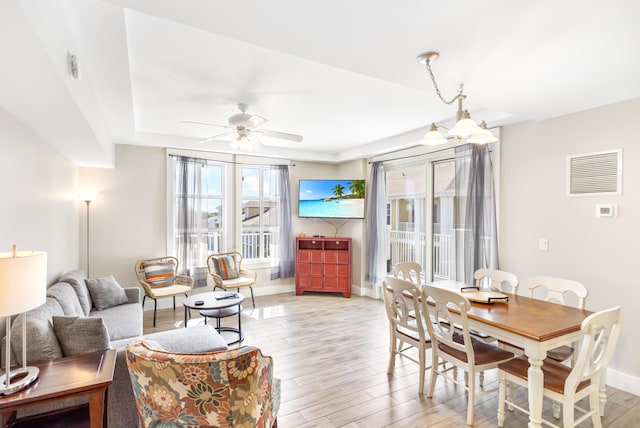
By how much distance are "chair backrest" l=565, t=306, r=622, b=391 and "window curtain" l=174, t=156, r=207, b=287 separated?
476cm

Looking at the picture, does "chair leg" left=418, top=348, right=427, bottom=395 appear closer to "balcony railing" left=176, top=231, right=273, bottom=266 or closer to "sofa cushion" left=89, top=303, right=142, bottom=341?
"sofa cushion" left=89, top=303, right=142, bottom=341

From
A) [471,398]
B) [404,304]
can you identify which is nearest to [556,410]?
[471,398]

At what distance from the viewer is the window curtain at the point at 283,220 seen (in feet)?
19.7

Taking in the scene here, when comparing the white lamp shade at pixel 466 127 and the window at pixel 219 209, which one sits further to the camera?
the window at pixel 219 209

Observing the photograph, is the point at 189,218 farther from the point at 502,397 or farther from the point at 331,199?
the point at 502,397

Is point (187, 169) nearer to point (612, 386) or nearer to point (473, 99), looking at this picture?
point (473, 99)

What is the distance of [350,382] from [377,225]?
3.15 metres

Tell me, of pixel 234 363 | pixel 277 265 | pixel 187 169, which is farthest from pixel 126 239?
pixel 234 363

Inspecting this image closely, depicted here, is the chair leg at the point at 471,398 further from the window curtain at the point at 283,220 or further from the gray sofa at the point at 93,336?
the window curtain at the point at 283,220

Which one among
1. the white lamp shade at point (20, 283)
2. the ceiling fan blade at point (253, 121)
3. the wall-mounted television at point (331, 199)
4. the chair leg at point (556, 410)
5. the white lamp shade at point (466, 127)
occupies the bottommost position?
the chair leg at point (556, 410)

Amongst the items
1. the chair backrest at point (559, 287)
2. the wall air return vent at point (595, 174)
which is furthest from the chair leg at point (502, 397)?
the wall air return vent at point (595, 174)

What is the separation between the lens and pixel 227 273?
5004mm

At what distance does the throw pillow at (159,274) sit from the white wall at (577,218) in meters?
4.40

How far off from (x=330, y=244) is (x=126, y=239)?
3.33m
